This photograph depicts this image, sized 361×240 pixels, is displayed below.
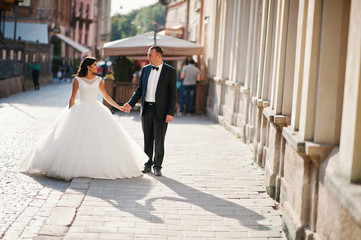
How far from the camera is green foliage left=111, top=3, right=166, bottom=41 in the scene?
12350 cm

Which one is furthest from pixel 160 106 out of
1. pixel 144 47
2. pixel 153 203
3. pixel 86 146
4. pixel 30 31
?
pixel 30 31

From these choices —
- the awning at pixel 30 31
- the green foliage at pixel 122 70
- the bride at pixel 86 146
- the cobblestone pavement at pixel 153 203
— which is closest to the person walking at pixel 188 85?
the green foliage at pixel 122 70

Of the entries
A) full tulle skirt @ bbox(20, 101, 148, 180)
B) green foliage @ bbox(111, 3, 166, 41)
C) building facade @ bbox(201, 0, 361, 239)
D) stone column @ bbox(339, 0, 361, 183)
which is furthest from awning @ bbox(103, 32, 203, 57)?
green foliage @ bbox(111, 3, 166, 41)

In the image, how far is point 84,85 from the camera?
8430mm

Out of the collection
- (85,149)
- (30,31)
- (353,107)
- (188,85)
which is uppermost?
(30,31)

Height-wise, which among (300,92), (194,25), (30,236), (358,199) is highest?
(194,25)

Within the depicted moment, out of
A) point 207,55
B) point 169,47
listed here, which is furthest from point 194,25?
point 169,47

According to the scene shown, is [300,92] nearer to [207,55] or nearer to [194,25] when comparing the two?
[207,55]

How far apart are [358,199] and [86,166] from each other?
16.4 ft

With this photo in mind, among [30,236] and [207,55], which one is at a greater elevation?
[207,55]

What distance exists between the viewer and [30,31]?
1780 inches

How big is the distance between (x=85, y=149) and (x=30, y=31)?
39208 millimetres

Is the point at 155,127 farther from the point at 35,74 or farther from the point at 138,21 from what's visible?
the point at 138,21

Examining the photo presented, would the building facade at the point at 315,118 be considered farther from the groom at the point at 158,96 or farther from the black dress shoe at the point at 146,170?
the black dress shoe at the point at 146,170
